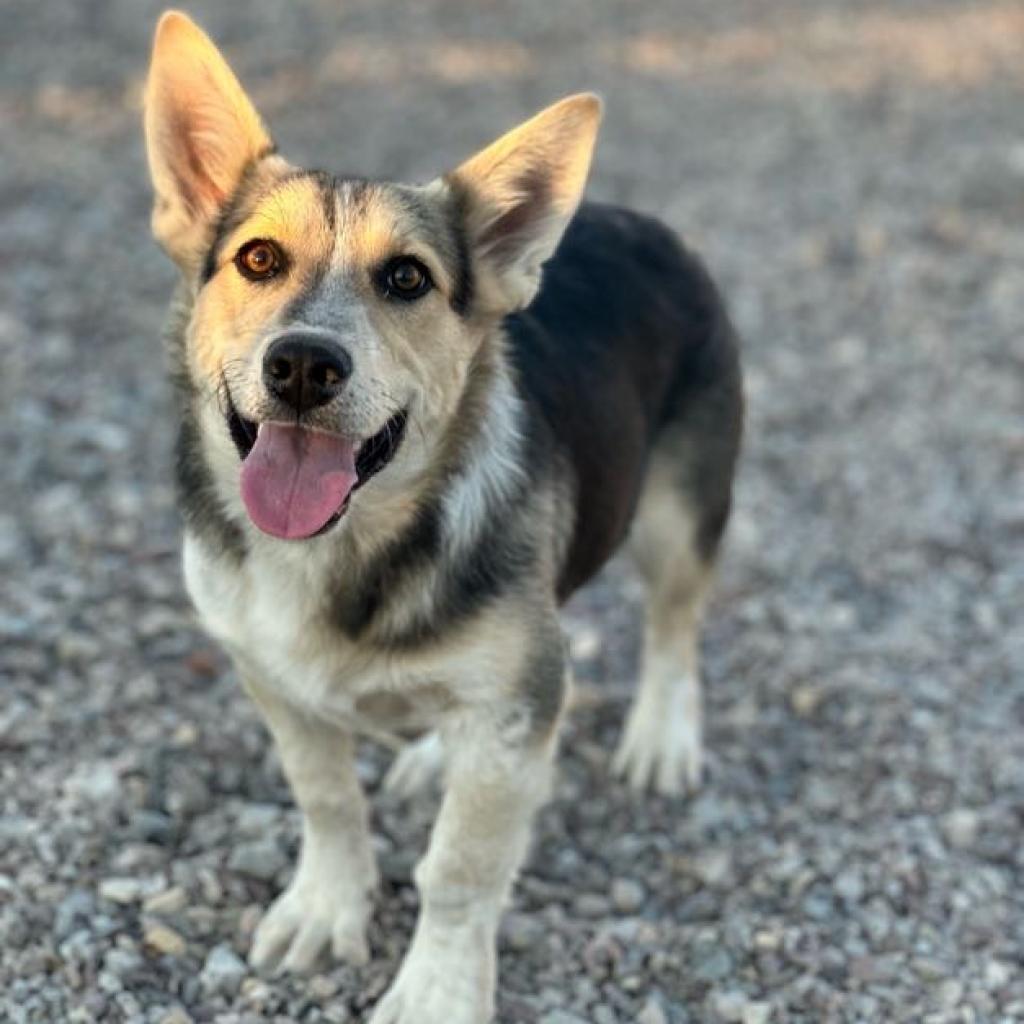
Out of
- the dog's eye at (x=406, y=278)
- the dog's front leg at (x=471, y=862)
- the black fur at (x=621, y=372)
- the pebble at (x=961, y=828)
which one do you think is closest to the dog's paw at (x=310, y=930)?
the dog's front leg at (x=471, y=862)

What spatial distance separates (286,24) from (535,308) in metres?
10.3

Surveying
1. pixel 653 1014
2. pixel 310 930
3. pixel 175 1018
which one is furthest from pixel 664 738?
pixel 175 1018

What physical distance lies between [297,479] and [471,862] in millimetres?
1262

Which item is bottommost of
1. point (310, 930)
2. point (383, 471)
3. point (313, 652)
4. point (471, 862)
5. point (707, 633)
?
point (707, 633)

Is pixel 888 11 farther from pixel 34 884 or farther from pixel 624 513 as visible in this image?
pixel 34 884

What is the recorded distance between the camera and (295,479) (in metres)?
3.90

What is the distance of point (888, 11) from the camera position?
15.4 meters

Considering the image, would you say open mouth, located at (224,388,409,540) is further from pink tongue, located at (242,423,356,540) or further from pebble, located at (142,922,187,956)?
pebble, located at (142,922,187,956)

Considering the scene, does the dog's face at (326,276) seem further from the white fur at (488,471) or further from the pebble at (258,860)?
the pebble at (258,860)

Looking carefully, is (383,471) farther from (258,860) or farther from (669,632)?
(669,632)

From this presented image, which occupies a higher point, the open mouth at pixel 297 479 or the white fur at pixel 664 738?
the open mouth at pixel 297 479

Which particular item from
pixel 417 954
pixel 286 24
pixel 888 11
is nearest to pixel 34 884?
pixel 417 954

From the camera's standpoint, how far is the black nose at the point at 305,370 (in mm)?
3736

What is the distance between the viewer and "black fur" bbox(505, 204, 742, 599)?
477 centimetres
